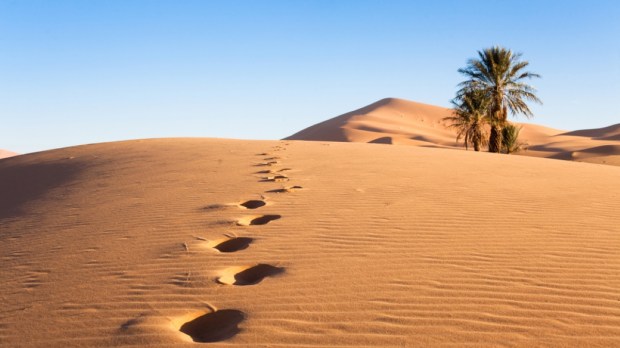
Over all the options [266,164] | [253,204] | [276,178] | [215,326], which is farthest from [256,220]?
[266,164]

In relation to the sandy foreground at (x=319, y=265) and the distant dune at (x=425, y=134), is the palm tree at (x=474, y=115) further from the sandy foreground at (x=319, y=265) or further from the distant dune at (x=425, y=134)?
the sandy foreground at (x=319, y=265)

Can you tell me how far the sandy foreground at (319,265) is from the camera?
3008mm

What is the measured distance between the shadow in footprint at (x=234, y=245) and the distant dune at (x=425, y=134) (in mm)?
29065

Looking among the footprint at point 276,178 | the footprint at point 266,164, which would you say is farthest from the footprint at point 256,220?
the footprint at point 266,164

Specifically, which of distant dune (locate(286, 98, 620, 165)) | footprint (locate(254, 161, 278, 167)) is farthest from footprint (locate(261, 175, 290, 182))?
distant dune (locate(286, 98, 620, 165))

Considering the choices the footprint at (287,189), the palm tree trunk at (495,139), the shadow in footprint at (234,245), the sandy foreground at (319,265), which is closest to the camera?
the sandy foreground at (319,265)

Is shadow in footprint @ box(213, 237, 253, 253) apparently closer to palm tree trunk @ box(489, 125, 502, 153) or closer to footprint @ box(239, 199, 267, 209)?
footprint @ box(239, 199, 267, 209)

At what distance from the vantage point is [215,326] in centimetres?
317

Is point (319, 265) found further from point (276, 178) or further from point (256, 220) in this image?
point (276, 178)

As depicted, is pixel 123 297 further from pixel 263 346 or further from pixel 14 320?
pixel 263 346

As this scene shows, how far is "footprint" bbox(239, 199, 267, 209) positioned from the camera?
680 cm

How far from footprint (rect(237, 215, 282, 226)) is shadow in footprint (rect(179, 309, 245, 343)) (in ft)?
8.07

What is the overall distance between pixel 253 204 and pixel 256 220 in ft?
3.17

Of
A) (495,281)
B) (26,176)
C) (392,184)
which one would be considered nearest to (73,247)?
(495,281)
